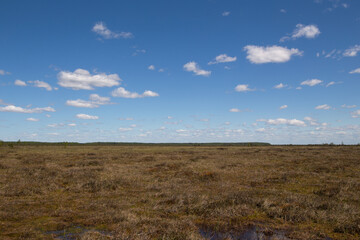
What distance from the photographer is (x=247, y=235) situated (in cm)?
860

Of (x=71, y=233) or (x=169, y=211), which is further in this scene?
(x=169, y=211)

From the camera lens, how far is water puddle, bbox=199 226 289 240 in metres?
8.34

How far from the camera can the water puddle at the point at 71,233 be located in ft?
27.5

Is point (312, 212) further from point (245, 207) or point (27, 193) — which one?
point (27, 193)

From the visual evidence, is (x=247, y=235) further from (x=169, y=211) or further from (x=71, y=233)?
(x=71, y=233)

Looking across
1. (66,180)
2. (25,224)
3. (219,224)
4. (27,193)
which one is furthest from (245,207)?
(66,180)

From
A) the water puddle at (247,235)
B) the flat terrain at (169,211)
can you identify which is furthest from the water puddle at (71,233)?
the water puddle at (247,235)

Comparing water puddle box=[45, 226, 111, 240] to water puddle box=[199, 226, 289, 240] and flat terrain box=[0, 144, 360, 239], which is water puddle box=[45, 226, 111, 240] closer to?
flat terrain box=[0, 144, 360, 239]

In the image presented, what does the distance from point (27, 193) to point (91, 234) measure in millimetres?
8556

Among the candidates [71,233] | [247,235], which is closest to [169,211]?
[247,235]

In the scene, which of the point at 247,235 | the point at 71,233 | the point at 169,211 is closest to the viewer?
the point at 247,235

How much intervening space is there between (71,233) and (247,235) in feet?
20.5

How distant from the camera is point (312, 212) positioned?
34.4 feet

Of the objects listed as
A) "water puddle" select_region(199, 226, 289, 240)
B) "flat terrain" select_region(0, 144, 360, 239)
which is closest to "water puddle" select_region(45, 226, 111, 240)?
"flat terrain" select_region(0, 144, 360, 239)
